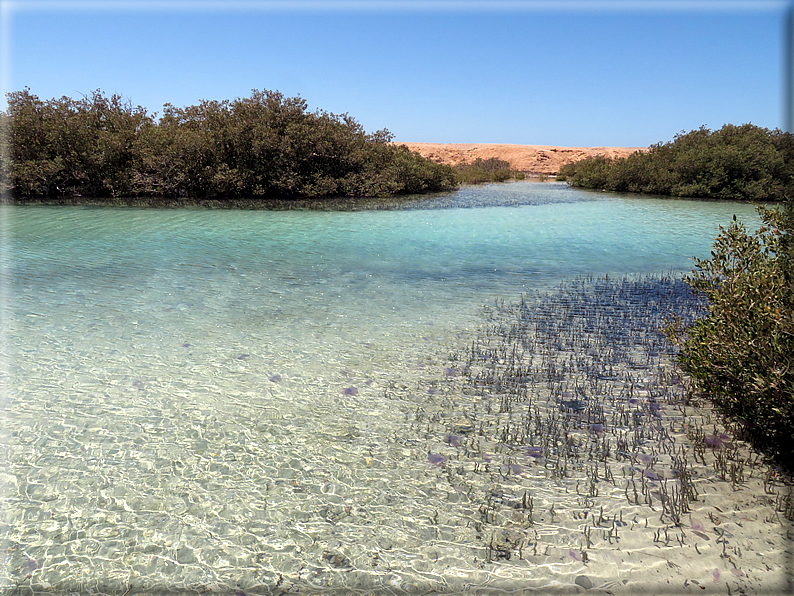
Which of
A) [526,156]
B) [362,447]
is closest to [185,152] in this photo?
[362,447]

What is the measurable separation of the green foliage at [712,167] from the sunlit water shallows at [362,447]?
26167 millimetres

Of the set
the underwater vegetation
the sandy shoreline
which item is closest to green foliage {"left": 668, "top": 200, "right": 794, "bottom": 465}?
the underwater vegetation

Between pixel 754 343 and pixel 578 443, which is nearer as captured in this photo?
pixel 754 343

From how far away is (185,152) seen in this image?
86.4 ft

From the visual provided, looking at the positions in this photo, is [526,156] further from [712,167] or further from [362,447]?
[362,447]

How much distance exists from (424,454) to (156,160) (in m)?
27.2

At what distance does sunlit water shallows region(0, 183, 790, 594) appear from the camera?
321cm

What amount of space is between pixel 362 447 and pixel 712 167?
116ft

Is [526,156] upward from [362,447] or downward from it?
upward

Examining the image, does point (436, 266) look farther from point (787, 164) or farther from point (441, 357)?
point (787, 164)

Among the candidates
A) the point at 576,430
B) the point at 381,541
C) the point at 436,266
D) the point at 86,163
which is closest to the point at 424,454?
the point at 381,541

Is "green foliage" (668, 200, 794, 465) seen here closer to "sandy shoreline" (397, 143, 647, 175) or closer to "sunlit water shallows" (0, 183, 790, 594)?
"sunlit water shallows" (0, 183, 790, 594)

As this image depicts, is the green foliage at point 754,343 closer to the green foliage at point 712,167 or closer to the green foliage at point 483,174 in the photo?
the green foliage at point 712,167

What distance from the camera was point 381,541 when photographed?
3.43 meters
